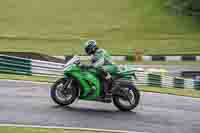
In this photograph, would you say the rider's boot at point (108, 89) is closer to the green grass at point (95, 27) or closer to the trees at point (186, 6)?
the green grass at point (95, 27)

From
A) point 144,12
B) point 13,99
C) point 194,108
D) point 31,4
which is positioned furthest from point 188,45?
point 13,99

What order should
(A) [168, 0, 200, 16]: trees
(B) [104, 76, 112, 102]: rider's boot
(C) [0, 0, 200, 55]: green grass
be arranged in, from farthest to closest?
(A) [168, 0, 200, 16]: trees
(C) [0, 0, 200, 55]: green grass
(B) [104, 76, 112, 102]: rider's boot

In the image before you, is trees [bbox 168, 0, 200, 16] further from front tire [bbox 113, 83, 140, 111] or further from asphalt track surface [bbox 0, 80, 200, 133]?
front tire [bbox 113, 83, 140, 111]

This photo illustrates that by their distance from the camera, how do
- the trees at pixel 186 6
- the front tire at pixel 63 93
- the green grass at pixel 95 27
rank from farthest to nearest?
the trees at pixel 186 6 → the green grass at pixel 95 27 → the front tire at pixel 63 93

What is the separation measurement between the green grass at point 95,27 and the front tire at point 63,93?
1800 centimetres

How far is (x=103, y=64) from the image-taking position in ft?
34.6

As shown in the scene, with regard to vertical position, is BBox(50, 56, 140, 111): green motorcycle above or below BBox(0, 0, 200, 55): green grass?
below

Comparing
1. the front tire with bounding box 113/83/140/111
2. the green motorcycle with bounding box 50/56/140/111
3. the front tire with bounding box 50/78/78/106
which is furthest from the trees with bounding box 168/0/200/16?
the front tire with bounding box 50/78/78/106

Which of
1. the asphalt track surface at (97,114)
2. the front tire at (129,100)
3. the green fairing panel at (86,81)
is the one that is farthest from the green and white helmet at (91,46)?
the asphalt track surface at (97,114)

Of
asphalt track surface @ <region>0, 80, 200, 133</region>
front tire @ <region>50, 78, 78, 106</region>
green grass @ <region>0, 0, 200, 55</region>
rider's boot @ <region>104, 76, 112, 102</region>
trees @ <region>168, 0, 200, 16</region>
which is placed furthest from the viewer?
trees @ <region>168, 0, 200, 16</region>

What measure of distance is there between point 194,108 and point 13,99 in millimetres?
4437

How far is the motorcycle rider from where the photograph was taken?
34.2 ft

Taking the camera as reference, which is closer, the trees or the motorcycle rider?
the motorcycle rider

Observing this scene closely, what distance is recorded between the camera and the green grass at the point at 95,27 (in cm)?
3003
